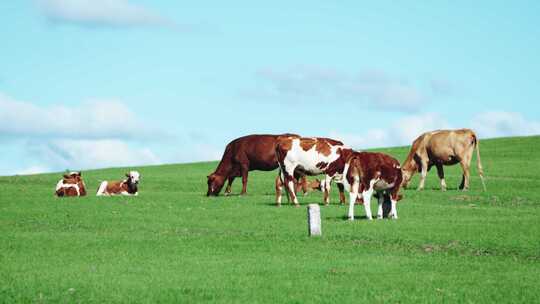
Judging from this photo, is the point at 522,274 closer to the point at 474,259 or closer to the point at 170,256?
the point at 474,259

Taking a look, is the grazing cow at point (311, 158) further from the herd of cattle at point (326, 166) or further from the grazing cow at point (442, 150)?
the grazing cow at point (442, 150)

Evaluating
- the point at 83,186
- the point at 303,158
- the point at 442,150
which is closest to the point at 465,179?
the point at 442,150

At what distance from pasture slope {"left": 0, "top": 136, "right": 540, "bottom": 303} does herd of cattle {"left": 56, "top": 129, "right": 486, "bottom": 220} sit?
0.97 metres

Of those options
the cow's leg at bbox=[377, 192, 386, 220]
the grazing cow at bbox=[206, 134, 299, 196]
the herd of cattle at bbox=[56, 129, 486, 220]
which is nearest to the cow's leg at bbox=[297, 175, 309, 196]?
Answer: the herd of cattle at bbox=[56, 129, 486, 220]

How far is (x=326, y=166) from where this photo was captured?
32.4 m

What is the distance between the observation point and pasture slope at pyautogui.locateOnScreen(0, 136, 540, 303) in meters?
16.4

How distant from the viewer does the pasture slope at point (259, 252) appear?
16359mm

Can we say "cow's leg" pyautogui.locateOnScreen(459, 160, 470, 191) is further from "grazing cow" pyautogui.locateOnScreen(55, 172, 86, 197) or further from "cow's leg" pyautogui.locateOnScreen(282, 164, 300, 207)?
"grazing cow" pyautogui.locateOnScreen(55, 172, 86, 197)

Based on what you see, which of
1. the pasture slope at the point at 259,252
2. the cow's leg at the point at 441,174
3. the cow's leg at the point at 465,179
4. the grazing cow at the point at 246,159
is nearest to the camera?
the pasture slope at the point at 259,252

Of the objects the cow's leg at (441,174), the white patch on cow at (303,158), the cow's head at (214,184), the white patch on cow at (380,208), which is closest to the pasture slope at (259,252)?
the white patch on cow at (380,208)

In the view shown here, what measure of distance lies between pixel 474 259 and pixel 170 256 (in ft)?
20.5

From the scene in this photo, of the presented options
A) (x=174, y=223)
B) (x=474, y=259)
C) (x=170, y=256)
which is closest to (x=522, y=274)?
(x=474, y=259)

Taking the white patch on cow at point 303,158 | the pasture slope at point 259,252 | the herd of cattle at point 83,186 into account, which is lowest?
the pasture slope at point 259,252

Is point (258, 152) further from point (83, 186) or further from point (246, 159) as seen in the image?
point (83, 186)
